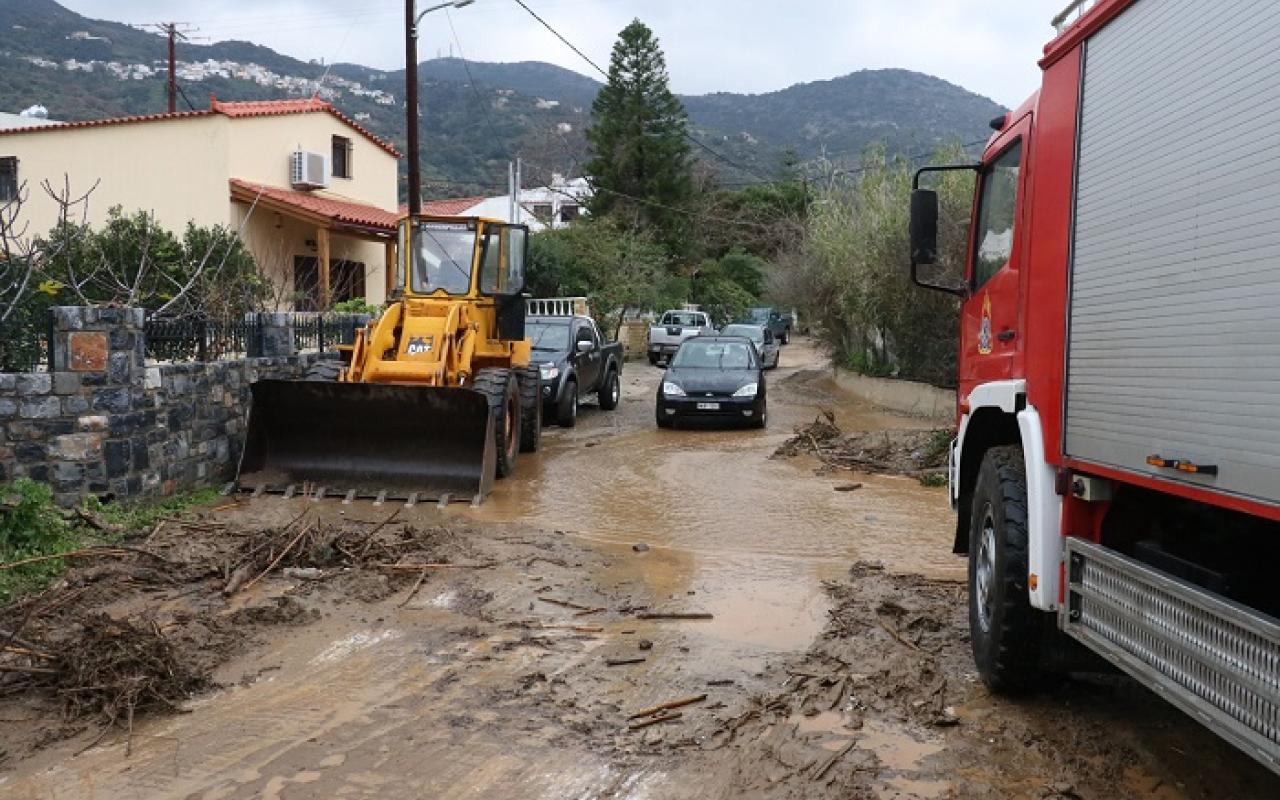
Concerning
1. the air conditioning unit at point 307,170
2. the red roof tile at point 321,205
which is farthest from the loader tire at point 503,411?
the air conditioning unit at point 307,170

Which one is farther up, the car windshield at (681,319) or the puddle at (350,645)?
the car windshield at (681,319)

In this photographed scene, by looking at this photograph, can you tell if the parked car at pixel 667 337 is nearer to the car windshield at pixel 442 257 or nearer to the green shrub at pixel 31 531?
the car windshield at pixel 442 257

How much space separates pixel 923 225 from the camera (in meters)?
5.82

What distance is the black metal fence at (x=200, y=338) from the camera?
9836 mm

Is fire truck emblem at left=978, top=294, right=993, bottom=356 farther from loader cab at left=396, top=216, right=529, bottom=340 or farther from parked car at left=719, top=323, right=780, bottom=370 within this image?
parked car at left=719, top=323, right=780, bottom=370

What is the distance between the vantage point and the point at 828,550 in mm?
8797

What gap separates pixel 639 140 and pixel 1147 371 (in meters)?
44.8

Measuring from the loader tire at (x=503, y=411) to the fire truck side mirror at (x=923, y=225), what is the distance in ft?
18.1

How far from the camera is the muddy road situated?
414cm

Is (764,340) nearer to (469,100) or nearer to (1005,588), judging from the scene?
(1005,588)

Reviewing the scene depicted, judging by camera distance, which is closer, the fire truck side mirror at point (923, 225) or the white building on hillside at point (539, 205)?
the fire truck side mirror at point (923, 225)

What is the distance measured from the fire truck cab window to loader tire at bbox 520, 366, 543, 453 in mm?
7939

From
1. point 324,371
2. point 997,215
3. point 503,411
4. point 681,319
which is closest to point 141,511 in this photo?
point 324,371

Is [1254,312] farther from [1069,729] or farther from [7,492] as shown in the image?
[7,492]
